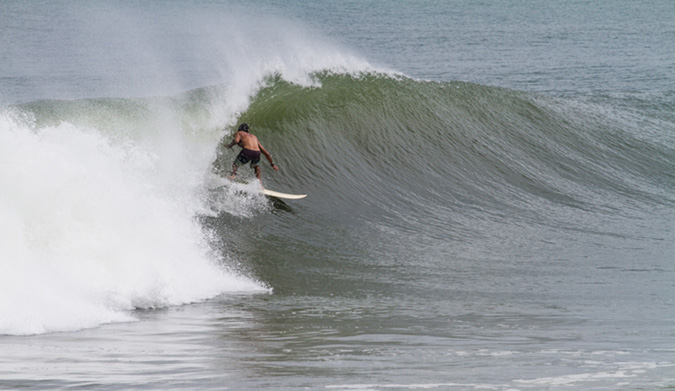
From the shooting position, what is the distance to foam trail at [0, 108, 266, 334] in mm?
5785

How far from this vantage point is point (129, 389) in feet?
12.4

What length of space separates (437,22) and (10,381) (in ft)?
195

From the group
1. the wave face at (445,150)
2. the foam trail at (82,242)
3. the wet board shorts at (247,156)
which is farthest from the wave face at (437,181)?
the foam trail at (82,242)

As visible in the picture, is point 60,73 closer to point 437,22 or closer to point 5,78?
point 5,78

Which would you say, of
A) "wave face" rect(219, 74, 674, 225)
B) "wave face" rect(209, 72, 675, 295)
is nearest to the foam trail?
"wave face" rect(209, 72, 675, 295)

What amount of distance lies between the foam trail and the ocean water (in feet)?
0.07

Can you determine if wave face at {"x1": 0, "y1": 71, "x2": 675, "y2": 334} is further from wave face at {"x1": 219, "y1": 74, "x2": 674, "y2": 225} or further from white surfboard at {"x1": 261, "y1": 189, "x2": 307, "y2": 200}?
white surfboard at {"x1": 261, "y1": 189, "x2": 307, "y2": 200}

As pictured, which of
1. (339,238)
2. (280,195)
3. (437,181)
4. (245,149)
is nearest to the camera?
(339,238)

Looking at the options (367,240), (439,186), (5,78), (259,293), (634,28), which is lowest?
(259,293)

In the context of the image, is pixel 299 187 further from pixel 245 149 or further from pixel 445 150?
pixel 445 150

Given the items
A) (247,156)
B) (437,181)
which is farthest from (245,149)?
(437,181)

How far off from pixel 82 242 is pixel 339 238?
147 inches

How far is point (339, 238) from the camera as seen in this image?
991cm

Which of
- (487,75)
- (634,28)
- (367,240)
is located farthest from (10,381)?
(634,28)
